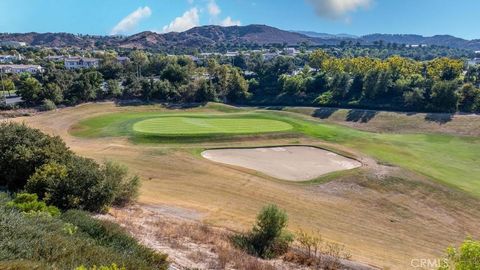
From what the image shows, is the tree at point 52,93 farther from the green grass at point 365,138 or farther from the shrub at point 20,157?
the shrub at point 20,157

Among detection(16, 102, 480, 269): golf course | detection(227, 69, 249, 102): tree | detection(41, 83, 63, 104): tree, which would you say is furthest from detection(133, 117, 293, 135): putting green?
detection(227, 69, 249, 102): tree

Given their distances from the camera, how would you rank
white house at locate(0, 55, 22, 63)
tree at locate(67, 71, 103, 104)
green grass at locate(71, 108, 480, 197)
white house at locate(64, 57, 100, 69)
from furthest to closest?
1. white house at locate(0, 55, 22, 63)
2. white house at locate(64, 57, 100, 69)
3. tree at locate(67, 71, 103, 104)
4. green grass at locate(71, 108, 480, 197)

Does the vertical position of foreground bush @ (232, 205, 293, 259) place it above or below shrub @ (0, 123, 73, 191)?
below

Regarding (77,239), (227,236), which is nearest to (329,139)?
(227,236)

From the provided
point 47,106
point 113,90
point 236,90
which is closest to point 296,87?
point 236,90

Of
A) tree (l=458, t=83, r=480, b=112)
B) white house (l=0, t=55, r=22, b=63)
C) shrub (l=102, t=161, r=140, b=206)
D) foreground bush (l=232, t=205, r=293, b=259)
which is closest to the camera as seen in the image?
foreground bush (l=232, t=205, r=293, b=259)

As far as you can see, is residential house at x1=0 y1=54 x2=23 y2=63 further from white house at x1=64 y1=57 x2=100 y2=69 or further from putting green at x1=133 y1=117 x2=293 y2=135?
putting green at x1=133 y1=117 x2=293 y2=135

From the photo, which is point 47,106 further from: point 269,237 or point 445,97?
point 445,97
